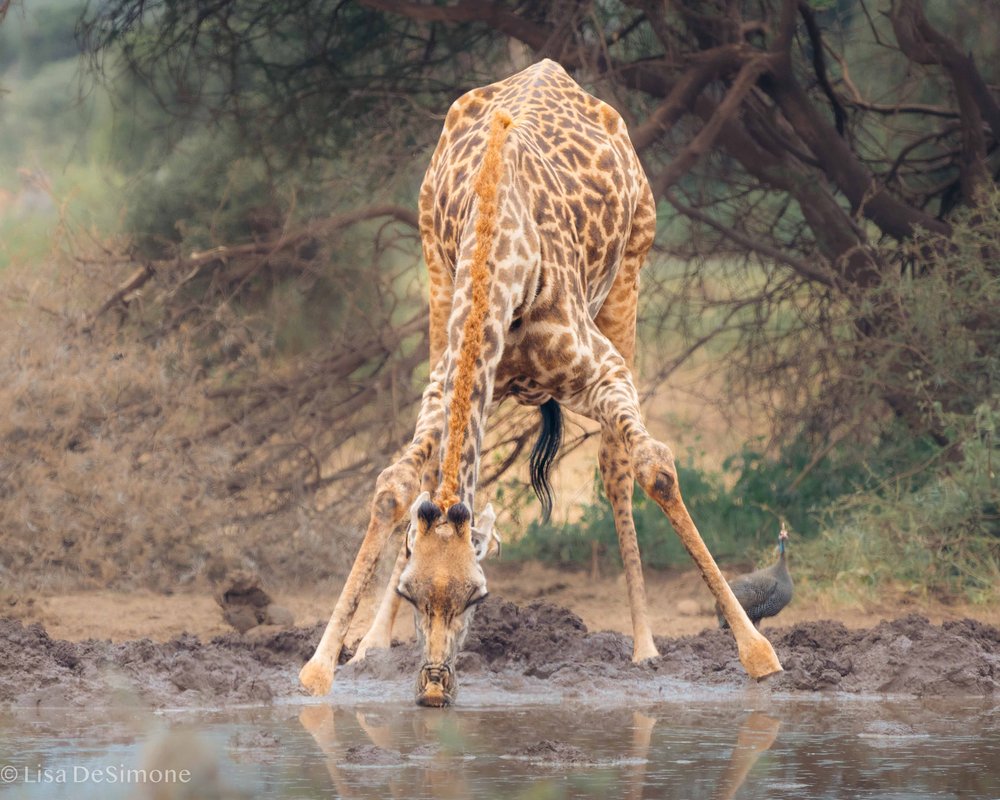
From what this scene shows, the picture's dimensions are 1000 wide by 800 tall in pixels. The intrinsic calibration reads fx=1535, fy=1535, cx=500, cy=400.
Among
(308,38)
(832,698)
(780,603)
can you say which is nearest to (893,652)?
(832,698)

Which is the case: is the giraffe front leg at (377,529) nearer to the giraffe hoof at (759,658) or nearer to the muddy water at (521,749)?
the muddy water at (521,749)

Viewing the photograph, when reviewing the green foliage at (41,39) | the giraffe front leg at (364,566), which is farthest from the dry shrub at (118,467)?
the green foliage at (41,39)

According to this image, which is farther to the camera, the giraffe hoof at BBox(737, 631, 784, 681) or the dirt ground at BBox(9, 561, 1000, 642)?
the dirt ground at BBox(9, 561, 1000, 642)

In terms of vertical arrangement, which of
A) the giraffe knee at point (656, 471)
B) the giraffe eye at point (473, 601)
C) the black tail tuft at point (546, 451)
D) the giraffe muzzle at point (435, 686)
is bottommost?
the giraffe muzzle at point (435, 686)

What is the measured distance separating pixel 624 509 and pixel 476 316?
2213mm

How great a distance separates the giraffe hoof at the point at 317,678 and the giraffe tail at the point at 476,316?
2.46 ft

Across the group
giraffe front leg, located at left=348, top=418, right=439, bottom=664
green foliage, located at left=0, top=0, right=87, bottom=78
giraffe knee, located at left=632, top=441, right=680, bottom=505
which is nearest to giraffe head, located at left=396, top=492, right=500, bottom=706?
giraffe knee, located at left=632, top=441, right=680, bottom=505

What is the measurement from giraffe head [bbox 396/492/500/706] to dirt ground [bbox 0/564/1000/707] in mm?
1198

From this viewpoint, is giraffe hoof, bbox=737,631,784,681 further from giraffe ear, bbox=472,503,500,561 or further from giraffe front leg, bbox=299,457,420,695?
giraffe front leg, bbox=299,457,420,695

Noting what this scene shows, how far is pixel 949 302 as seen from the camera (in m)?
9.26

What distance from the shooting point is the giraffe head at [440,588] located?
514cm

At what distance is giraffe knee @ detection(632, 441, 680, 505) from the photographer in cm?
604

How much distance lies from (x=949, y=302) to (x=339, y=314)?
417cm

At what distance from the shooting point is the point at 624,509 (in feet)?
25.0
